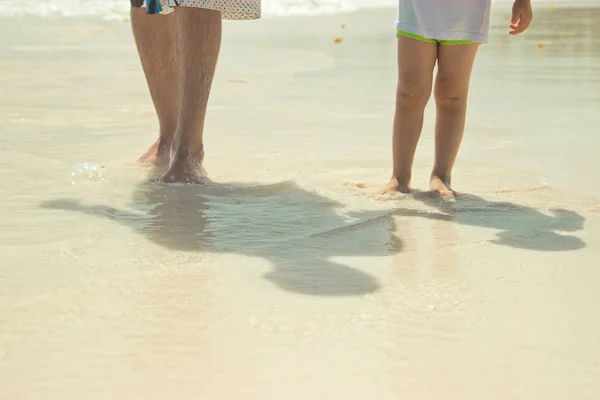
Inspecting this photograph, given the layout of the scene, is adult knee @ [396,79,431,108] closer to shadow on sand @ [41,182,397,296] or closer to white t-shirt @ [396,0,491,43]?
white t-shirt @ [396,0,491,43]

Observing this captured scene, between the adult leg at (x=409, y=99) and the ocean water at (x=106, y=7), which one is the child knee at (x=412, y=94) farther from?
the ocean water at (x=106, y=7)

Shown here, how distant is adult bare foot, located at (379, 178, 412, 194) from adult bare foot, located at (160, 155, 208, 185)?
0.66 metres

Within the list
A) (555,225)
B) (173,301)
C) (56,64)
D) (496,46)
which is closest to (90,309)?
(173,301)

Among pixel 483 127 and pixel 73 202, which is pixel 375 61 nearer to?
pixel 483 127

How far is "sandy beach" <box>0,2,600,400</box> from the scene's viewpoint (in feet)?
6.00

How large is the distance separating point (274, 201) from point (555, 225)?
92 cm

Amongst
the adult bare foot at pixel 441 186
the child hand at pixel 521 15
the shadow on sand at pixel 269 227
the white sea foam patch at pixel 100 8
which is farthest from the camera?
the white sea foam patch at pixel 100 8

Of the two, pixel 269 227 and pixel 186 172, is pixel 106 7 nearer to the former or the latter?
pixel 186 172

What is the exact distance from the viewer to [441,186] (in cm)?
341

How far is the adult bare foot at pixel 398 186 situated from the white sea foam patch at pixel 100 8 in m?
8.42

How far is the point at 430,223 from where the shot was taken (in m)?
3.01

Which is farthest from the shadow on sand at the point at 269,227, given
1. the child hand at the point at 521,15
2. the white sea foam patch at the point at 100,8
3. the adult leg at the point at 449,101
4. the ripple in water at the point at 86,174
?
the white sea foam patch at the point at 100,8

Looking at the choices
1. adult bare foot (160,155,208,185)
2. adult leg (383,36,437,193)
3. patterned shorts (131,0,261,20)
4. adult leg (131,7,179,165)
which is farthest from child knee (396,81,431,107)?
adult leg (131,7,179,165)

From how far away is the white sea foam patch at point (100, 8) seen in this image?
1134 centimetres
